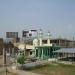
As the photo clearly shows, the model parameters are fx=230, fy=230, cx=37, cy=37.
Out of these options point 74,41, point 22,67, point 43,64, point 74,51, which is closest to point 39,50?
point 74,51

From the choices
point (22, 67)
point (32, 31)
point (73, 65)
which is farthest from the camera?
point (32, 31)

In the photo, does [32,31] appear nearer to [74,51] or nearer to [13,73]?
[74,51]

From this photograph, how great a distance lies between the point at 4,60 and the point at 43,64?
5.09 meters

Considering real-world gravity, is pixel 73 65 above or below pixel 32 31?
below

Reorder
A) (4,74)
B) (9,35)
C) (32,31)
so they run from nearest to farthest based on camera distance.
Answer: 1. (4,74)
2. (32,31)
3. (9,35)

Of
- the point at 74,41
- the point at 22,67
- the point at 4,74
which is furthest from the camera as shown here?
the point at 74,41

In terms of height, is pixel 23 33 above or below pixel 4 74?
above

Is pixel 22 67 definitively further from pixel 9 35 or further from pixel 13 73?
pixel 9 35

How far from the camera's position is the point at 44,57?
3991 cm

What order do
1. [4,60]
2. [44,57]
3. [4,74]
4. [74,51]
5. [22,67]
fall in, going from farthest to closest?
1. [44,57]
2. [74,51]
3. [4,60]
4. [22,67]
5. [4,74]

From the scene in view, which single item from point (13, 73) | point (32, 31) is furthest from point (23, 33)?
point (13, 73)

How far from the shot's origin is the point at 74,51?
33.6 meters

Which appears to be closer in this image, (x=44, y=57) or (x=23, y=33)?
(x=44, y=57)

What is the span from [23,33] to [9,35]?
741 inches
